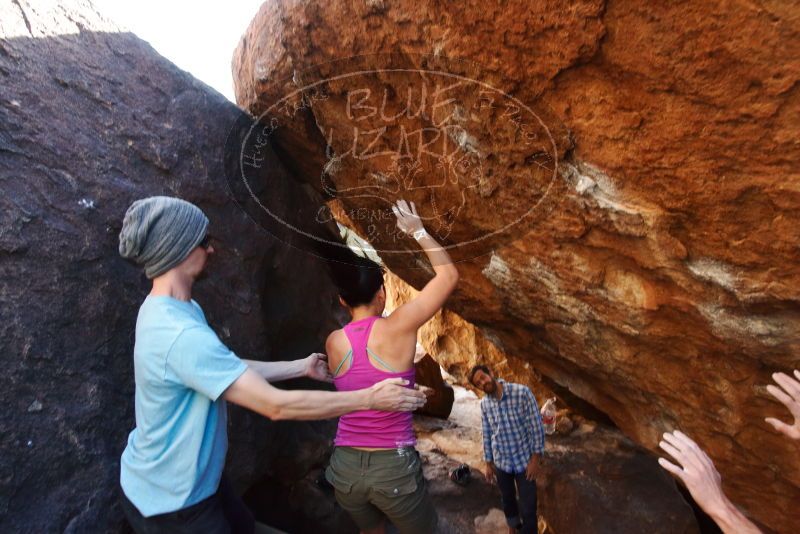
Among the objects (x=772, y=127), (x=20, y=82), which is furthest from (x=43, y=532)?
(x=772, y=127)

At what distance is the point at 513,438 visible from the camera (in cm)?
420

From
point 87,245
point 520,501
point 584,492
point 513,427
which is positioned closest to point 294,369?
point 87,245

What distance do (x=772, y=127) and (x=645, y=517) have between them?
402 cm

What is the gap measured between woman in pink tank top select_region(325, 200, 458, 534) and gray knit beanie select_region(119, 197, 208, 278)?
81 cm

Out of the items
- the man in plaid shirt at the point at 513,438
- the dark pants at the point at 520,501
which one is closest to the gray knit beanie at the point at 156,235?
the man in plaid shirt at the point at 513,438

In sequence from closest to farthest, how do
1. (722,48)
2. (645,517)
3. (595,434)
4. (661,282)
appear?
(722,48) → (661,282) → (645,517) → (595,434)

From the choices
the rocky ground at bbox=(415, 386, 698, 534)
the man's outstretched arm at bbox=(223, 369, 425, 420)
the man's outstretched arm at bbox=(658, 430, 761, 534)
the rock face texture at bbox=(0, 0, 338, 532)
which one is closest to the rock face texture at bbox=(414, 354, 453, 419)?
the rocky ground at bbox=(415, 386, 698, 534)

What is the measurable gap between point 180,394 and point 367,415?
86cm

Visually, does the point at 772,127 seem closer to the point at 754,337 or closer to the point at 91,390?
the point at 754,337

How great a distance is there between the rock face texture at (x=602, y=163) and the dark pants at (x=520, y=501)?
113 centimetres

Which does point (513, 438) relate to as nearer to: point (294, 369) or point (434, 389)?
point (294, 369)

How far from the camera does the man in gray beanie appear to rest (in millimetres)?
1657

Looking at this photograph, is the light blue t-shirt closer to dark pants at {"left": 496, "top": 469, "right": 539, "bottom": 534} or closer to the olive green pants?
the olive green pants

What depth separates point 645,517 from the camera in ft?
14.8
